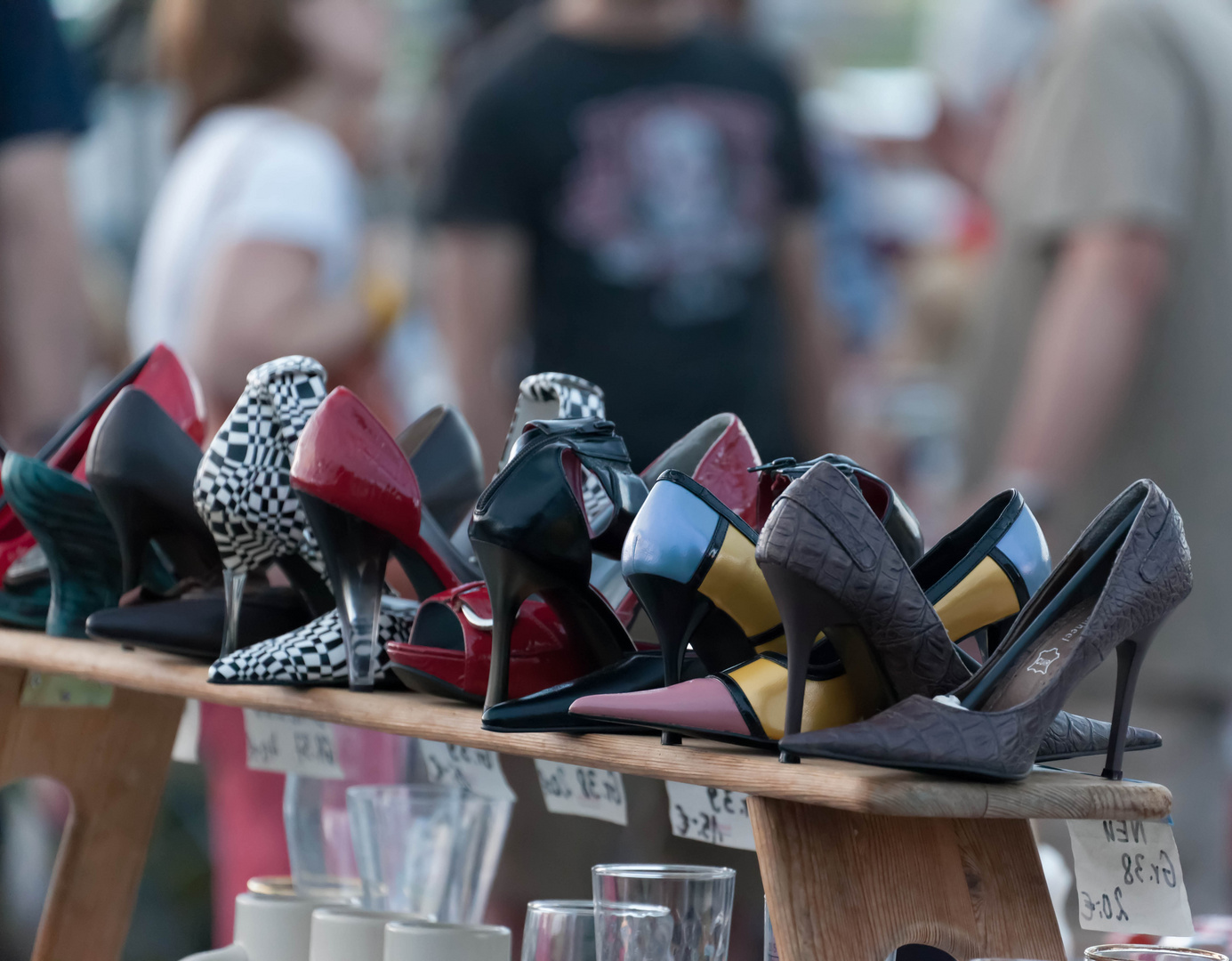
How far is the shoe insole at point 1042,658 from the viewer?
0.76 meters

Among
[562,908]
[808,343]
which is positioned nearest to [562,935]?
[562,908]

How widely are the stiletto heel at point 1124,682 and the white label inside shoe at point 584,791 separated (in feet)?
0.97

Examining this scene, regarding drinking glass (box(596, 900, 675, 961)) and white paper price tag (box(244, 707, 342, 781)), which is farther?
white paper price tag (box(244, 707, 342, 781))

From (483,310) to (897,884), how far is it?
168 centimetres

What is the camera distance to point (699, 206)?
91.4 inches

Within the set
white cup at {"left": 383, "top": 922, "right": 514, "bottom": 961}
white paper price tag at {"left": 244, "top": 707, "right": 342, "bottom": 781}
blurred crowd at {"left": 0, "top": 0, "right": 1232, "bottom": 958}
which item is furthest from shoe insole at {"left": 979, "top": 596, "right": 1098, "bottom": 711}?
blurred crowd at {"left": 0, "top": 0, "right": 1232, "bottom": 958}

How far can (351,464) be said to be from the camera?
2.95ft

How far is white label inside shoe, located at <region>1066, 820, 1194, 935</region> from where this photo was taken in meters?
0.76

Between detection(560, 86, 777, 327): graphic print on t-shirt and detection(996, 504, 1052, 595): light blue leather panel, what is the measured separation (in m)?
1.51

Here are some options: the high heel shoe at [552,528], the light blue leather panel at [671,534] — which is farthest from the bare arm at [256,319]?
the light blue leather panel at [671,534]

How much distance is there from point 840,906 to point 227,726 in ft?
3.70

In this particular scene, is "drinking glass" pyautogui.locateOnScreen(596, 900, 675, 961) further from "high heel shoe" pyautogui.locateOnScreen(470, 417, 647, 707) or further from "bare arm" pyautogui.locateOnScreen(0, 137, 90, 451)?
"bare arm" pyautogui.locateOnScreen(0, 137, 90, 451)

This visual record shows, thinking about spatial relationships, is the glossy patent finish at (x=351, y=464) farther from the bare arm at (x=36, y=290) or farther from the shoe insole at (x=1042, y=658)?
the bare arm at (x=36, y=290)

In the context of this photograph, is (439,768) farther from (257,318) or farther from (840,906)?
(257,318)
